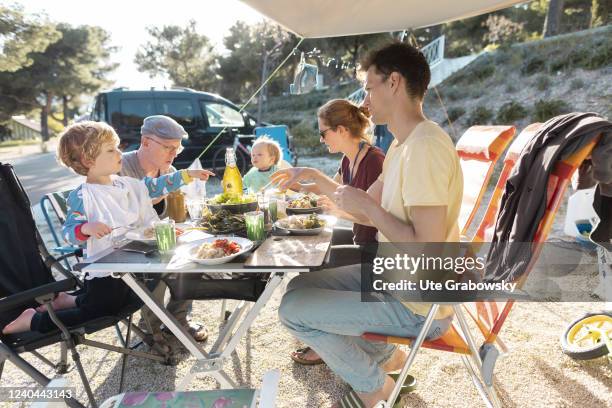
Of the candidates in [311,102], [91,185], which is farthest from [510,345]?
[311,102]

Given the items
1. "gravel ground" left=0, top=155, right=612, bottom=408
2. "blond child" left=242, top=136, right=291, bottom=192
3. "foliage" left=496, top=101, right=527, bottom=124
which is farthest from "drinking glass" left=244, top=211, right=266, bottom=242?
"foliage" left=496, top=101, right=527, bottom=124

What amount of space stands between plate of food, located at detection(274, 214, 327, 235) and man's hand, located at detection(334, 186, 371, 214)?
13.5 inches

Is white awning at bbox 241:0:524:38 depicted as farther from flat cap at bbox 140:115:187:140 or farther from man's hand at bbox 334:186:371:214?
man's hand at bbox 334:186:371:214

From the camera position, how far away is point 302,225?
2.00 m

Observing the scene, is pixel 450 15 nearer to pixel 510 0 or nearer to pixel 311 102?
pixel 510 0

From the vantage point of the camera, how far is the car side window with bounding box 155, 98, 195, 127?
8.70 meters

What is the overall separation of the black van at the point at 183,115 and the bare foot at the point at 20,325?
20.7 ft

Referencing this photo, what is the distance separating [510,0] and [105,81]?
1669 inches

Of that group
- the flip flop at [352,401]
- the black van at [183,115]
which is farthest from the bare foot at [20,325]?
the black van at [183,115]

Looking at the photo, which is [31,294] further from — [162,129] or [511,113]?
[511,113]

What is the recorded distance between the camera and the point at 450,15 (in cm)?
357

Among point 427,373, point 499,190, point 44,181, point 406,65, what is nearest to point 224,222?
point 406,65

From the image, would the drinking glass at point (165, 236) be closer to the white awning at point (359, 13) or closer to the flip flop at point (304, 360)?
the flip flop at point (304, 360)

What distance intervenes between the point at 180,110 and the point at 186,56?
30125mm
